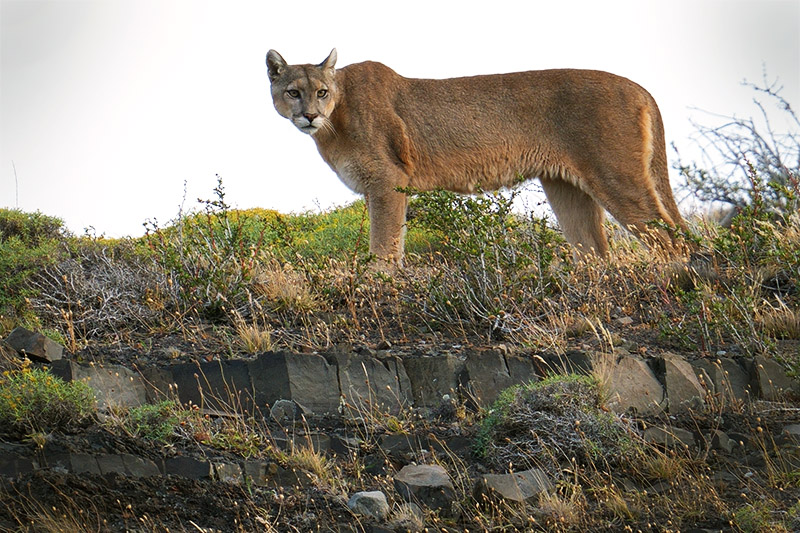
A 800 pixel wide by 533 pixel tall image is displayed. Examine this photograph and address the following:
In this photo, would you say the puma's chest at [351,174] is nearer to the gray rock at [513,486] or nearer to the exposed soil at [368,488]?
the exposed soil at [368,488]

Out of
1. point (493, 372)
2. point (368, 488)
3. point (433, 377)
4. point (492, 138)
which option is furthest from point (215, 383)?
point (492, 138)

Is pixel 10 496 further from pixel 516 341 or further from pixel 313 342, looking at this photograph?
pixel 516 341

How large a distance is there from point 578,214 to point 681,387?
4294 millimetres

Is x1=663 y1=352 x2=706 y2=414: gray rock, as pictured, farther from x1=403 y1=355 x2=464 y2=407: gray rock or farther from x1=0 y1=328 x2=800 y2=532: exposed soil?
x1=403 y1=355 x2=464 y2=407: gray rock

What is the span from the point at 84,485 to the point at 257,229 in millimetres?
8291

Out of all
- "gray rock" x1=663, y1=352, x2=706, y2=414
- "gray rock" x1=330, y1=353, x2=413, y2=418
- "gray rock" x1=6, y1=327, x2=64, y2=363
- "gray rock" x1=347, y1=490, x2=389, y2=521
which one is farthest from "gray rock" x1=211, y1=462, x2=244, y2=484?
"gray rock" x1=663, y1=352, x2=706, y2=414

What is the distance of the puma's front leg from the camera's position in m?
10.1

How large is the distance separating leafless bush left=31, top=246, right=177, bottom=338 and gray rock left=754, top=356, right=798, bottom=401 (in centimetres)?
504

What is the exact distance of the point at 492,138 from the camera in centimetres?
1048

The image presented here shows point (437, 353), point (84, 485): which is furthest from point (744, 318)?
point (84, 485)

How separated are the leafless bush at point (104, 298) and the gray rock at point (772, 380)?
5.04 metres

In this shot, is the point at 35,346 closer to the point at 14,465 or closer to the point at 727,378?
the point at 14,465

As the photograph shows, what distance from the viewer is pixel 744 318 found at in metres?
7.49

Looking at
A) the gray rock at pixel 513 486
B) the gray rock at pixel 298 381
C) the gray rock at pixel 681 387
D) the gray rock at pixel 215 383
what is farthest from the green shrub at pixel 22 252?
the gray rock at pixel 681 387
